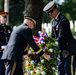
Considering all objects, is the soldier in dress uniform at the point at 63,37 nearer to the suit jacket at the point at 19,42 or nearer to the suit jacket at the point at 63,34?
the suit jacket at the point at 63,34

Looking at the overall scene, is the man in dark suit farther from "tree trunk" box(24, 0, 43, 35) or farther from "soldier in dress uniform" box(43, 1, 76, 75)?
"tree trunk" box(24, 0, 43, 35)

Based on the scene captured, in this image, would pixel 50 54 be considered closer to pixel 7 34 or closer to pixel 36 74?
pixel 36 74

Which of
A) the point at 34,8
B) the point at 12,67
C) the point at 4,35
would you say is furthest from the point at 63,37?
the point at 34,8

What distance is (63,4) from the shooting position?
2534 inches

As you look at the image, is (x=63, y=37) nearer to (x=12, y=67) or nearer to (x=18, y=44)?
(x=18, y=44)

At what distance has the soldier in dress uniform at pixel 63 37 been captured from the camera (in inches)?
313

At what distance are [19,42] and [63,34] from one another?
1102mm

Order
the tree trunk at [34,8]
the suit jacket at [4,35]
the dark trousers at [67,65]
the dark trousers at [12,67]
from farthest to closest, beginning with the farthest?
the tree trunk at [34,8], the suit jacket at [4,35], the dark trousers at [67,65], the dark trousers at [12,67]

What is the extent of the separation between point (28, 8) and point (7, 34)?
213 cm

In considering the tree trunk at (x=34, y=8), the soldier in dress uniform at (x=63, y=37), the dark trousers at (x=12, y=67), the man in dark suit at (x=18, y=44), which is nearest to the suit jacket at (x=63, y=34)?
the soldier in dress uniform at (x=63, y=37)

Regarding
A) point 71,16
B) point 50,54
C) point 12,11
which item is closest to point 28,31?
point 50,54

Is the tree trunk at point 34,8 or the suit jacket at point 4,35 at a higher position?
the tree trunk at point 34,8

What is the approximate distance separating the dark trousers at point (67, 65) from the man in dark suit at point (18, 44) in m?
1.00

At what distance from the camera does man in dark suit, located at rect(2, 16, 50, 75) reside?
23.3ft
